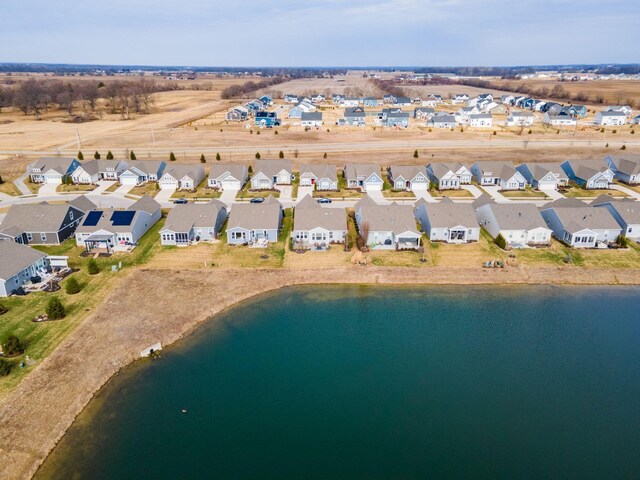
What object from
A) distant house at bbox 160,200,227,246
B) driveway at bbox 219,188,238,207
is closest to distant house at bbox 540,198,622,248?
distant house at bbox 160,200,227,246

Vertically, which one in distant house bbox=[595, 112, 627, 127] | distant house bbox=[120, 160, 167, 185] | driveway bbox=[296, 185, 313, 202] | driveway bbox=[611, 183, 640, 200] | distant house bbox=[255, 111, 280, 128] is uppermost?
distant house bbox=[595, 112, 627, 127]

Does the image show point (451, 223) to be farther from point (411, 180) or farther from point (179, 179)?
point (179, 179)

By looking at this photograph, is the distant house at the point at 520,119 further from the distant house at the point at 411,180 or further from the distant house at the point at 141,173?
the distant house at the point at 141,173

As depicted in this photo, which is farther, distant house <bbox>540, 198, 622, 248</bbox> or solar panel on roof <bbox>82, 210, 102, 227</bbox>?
solar panel on roof <bbox>82, 210, 102, 227</bbox>

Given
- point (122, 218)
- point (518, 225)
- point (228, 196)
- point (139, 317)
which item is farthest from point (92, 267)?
point (518, 225)

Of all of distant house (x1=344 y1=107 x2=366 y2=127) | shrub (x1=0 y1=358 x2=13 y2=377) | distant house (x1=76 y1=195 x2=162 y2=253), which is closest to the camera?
shrub (x1=0 y1=358 x2=13 y2=377)

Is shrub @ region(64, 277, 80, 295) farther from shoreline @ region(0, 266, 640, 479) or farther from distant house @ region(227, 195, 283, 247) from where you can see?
distant house @ region(227, 195, 283, 247)

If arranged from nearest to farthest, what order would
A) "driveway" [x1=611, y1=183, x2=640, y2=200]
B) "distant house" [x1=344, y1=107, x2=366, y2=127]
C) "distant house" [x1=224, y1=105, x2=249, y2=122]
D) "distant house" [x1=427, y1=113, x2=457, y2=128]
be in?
"driveway" [x1=611, y1=183, x2=640, y2=200]
"distant house" [x1=427, y1=113, x2=457, y2=128]
"distant house" [x1=344, y1=107, x2=366, y2=127]
"distant house" [x1=224, y1=105, x2=249, y2=122]
